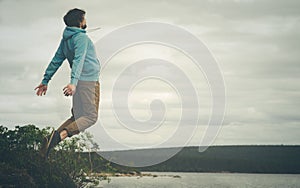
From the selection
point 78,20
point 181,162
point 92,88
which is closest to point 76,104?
point 92,88

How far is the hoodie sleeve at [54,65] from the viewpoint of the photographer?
11141 mm

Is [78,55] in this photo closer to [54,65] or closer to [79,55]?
[79,55]

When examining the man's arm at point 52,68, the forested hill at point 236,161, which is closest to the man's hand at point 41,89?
the man's arm at point 52,68

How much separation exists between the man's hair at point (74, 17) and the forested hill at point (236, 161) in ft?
358

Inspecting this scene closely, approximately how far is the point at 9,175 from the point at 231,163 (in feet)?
377

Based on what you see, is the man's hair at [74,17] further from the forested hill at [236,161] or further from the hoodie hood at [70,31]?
the forested hill at [236,161]

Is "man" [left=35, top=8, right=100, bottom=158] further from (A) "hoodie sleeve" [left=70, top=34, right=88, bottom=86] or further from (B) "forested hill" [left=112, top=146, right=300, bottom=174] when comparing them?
(B) "forested hill" [left=112, top=146, right=300, bottom=174]

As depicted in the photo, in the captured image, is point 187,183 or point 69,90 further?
point 187,183

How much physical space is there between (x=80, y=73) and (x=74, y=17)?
132cm

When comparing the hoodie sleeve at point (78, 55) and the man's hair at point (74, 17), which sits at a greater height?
the man's hair at point (74, 17)

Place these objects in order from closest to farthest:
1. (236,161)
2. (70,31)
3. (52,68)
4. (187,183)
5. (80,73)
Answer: (80,73) < (70,31) < (52,68) < (187,183) < (236,161)

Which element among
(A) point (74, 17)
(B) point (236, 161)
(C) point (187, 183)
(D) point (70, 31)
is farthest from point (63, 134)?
(B) point (236, 161)

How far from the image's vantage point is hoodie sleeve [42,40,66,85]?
11.1 metres

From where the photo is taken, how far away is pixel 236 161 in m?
128
